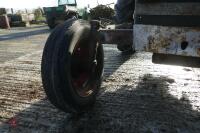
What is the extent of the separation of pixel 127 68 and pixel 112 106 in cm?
177

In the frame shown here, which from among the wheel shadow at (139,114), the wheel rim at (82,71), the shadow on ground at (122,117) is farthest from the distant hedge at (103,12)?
the wheel rim at (82,71)

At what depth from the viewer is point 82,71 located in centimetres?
315

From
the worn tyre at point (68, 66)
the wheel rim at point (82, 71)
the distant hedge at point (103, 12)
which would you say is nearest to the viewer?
the worn tyre at point (68, 66)

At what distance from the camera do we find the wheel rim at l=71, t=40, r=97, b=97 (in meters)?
2.95

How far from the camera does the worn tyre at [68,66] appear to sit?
249 centimetres

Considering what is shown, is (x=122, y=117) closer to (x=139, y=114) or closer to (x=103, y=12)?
(x=139, y=114)

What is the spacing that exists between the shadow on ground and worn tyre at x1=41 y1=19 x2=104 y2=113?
18 centimetres

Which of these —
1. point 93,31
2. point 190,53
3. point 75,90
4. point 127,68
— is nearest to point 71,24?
point 93,31

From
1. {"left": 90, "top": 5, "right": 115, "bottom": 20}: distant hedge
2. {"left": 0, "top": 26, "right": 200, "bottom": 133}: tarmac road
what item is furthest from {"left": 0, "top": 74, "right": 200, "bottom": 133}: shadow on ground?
{"left": 90, "top": 5, "right": 115, "bottom": 20}: distant hedge

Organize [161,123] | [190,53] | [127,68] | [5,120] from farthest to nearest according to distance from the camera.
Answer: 1. [127,68]
2. [5,120]
3. [161,123]
4. [190,53]

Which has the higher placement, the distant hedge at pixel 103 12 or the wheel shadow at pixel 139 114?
the distant hedge at pixel 103 12

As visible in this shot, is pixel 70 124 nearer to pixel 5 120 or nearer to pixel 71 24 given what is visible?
pixel 5 120

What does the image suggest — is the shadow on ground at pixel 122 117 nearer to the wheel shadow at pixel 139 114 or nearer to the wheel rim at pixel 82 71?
the wheel shadow at pixel 139 114

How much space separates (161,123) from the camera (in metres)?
2.76
